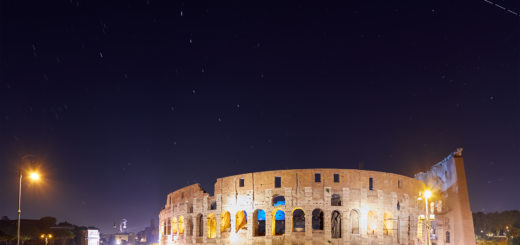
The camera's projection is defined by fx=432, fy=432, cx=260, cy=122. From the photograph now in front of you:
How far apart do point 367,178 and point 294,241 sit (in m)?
7.61

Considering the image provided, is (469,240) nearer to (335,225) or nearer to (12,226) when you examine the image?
(335,225)

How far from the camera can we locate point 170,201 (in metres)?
45.4

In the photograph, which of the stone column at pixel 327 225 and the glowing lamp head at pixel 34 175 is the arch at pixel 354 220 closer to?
the stone column at pixel 327 225

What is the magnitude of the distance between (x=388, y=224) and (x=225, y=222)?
13.8m

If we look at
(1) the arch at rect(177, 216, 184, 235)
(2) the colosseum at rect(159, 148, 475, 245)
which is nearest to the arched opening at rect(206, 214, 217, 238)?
(2) the colosseum at rect(159, 148, 475, 245)

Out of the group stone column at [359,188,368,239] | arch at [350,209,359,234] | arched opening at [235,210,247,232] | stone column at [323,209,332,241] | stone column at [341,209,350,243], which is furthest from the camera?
arch at [350,209,359,234]

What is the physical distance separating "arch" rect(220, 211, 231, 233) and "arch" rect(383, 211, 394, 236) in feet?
42.6

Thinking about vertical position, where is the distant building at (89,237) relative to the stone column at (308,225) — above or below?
below

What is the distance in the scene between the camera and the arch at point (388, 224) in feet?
116

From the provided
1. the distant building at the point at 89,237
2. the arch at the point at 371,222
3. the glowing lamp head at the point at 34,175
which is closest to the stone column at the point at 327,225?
the arch at the point at 371,222

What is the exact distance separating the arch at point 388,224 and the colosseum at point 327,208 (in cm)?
5

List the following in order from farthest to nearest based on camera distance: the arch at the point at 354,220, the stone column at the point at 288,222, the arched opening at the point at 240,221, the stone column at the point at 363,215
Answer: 1. the arch at the point at 354,220
2. the arched opening at the point at 240,221
3. the stone column at the point at 363,215
4. the stone column at the point at 288,222

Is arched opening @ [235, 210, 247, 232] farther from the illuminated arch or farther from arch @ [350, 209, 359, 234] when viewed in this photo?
the illuminated arch

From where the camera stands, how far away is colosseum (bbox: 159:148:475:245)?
32.7 meters
